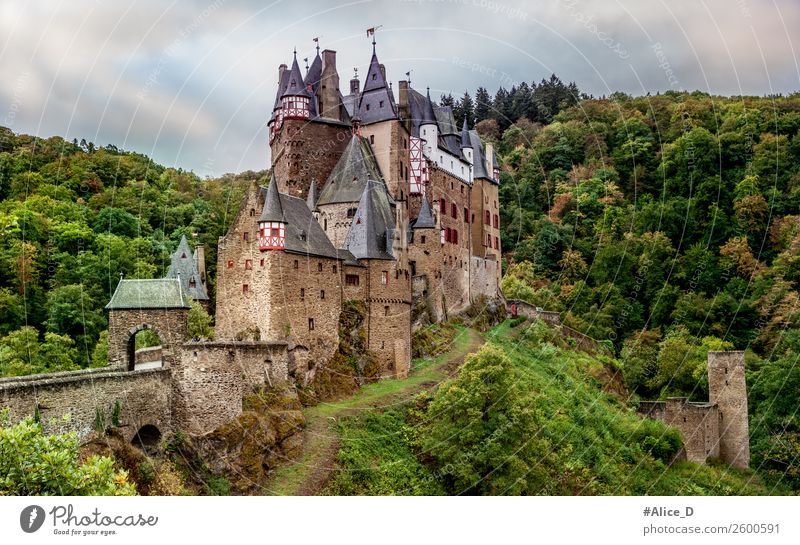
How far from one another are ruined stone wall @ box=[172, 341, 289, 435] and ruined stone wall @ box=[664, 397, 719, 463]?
3115 cm

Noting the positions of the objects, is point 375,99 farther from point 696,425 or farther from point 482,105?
point 482,105

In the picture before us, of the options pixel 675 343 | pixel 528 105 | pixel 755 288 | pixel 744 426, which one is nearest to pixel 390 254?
pixel 744 426

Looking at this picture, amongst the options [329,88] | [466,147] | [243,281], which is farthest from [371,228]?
[466,147]

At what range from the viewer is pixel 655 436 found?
47938 mm

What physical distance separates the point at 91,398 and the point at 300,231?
14045 mm

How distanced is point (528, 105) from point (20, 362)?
235ft

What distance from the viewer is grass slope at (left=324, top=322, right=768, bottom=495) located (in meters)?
32.3

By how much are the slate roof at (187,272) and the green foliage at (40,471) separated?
92.2 feet

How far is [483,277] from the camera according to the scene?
2329 inches

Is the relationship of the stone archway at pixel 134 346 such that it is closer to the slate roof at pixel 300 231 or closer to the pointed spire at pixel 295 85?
the slate roof at pixel 300 231

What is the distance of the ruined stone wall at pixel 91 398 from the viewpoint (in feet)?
76.0

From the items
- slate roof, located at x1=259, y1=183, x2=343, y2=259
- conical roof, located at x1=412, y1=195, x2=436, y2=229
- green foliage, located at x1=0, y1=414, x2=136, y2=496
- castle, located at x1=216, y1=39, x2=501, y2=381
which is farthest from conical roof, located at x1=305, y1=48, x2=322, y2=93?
green foliage, located at x1=0, y1=414, x2=136, y2=496

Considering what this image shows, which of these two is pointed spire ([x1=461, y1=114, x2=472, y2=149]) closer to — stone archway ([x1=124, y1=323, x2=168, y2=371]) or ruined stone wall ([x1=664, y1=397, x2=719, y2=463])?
ruined stone wall ([x1=664, y1=397, x2=719, y2=463])

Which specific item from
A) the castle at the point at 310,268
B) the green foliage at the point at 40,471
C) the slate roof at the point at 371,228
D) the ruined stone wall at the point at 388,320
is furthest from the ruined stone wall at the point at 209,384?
the green foliage at the point at 40,471
